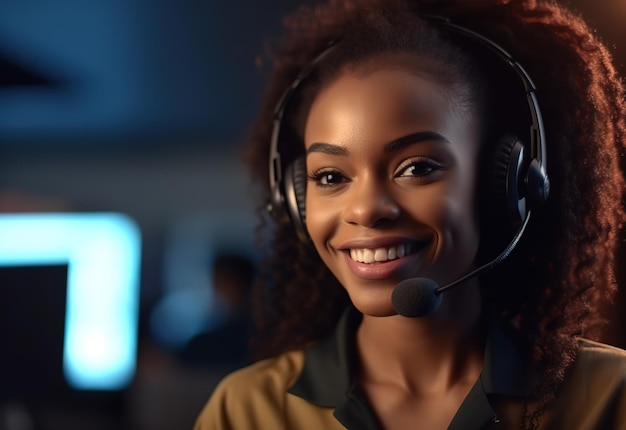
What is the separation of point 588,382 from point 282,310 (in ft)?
1.13

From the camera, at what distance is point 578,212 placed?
2.30 feet

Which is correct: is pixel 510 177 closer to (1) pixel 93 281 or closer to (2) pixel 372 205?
(2) pixel 372 205

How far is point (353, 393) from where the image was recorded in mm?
732

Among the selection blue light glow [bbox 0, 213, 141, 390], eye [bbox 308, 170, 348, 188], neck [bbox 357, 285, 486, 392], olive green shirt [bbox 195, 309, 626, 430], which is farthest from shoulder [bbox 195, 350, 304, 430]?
blue light glow [bbox 0, 213, 141, 390]

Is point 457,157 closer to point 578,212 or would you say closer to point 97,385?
point 578,212

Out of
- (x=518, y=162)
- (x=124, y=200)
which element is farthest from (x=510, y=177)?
(x=124, y=200)

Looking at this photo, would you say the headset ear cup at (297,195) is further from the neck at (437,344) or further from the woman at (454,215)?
the neck at (437,344)

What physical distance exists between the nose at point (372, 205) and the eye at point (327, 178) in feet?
0.12

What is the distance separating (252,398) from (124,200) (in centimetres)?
289

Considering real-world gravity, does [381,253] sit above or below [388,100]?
below

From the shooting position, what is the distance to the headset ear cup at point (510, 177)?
0.66 m

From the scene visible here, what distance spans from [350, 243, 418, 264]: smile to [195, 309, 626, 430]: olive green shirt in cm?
14

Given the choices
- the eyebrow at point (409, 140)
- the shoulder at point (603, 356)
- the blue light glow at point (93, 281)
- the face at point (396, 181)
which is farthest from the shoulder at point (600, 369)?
the blue light glow at point (93, 281)

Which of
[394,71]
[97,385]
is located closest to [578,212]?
[394,71]
